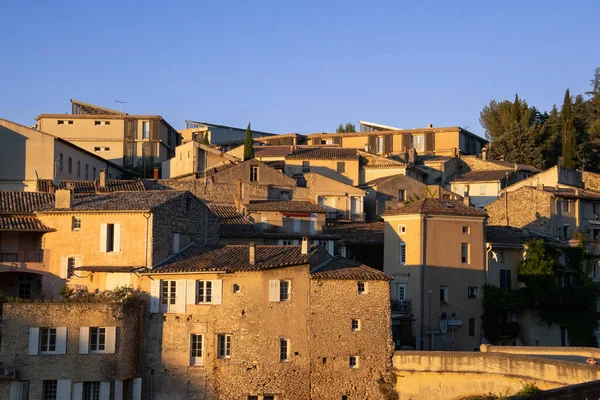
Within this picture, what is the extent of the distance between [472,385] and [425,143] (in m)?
54.3

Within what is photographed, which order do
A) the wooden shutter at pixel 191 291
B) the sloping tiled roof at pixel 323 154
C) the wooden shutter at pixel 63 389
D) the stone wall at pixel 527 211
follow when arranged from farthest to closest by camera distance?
the sloping tiled roof at pixel 323 154, the stone wall at pixel 527 211, the wooden shutter at pixel 191 291, the wooden shutter at pixel 63 389

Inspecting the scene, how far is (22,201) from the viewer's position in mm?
49125

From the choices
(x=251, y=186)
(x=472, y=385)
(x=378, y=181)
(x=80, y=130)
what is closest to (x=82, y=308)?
(x=472, y=385)

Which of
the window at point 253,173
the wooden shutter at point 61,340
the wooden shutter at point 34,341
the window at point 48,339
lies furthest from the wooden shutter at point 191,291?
the window at point 253,173

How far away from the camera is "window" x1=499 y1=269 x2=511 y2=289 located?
183 feet

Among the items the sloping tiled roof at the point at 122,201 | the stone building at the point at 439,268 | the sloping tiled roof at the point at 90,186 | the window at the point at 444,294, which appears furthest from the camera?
the sloping tiled roof at the point at 90,186

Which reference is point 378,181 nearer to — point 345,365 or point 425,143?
point 425,143

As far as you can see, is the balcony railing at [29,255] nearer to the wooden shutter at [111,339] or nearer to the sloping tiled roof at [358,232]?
the wooden shutter at [111,339]

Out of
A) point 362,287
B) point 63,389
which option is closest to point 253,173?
point 362,287

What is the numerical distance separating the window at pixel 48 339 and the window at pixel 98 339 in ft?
5.43

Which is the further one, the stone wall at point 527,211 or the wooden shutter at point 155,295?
the stone wall at point 527,211

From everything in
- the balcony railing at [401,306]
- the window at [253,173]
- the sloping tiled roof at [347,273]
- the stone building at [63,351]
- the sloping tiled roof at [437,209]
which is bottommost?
the stone building at [63,351]

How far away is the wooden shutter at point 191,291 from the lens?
41.6m

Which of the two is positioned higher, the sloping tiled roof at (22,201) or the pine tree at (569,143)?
the pine tree at (569,143)
